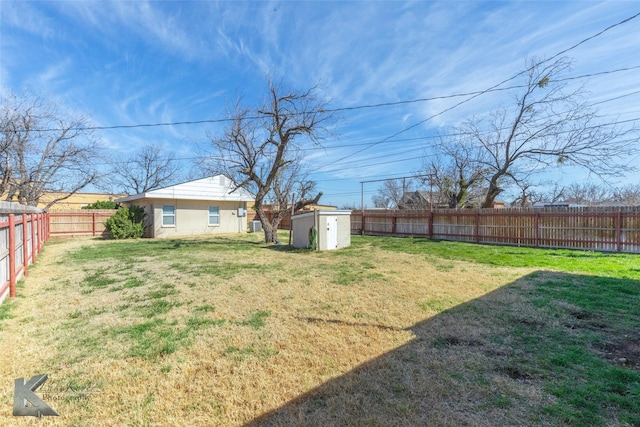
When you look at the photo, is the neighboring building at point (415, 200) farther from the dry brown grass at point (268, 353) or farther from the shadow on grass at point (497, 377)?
the shadow on grass at point (497, 377)

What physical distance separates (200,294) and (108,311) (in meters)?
1.35

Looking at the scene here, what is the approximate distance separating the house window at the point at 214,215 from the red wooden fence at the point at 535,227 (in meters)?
11.5

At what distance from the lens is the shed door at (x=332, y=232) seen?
11.5 metres

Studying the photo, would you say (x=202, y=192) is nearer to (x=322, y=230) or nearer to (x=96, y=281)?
(x=322, y=230)

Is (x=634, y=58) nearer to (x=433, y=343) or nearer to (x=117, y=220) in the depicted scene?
(x=433, y=343)

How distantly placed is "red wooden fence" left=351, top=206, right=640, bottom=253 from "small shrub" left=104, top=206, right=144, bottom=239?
1482cm

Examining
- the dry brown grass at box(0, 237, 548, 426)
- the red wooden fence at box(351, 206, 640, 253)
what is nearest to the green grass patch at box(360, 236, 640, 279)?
the red wooden fence at box(351, 206, 640, 253)

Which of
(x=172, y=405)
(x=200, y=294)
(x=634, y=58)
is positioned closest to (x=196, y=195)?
(x=200, y=294)

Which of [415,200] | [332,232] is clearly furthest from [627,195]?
[332,232]

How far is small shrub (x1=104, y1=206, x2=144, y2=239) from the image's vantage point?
54.6 ft

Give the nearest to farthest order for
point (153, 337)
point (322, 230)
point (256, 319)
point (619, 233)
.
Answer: point (153, 337), point (256, 319), point (619, 233), point (322, 230)

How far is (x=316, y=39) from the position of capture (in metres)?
11.2

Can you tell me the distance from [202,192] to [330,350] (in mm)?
17894

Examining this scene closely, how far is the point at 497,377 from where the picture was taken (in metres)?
2.60
